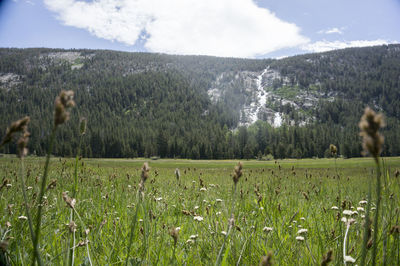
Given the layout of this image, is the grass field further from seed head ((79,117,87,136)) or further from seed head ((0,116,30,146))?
seed head ((0,116,30,146))

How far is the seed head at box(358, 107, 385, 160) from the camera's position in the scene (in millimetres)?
624

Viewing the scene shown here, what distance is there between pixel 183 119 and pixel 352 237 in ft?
648

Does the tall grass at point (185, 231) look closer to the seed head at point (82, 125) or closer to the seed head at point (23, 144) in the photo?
the seed head at point (23, 144)

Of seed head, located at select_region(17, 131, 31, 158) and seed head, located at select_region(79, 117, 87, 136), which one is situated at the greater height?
seed head, located at select_region(79, 117, 87, 136)

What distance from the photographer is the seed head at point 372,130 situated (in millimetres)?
624

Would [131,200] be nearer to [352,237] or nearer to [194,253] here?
[194,253]

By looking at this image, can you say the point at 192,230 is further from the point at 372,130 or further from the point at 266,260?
the point at 372,130

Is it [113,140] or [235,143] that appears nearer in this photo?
[113,140]

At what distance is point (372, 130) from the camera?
0.64m

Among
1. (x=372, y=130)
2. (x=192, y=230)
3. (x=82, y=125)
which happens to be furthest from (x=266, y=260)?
(x=192, y=230)

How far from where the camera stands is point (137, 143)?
442ft

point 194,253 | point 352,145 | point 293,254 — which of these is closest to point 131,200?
point 194,253

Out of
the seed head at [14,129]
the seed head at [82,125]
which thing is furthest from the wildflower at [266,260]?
the seed head at [82,125]

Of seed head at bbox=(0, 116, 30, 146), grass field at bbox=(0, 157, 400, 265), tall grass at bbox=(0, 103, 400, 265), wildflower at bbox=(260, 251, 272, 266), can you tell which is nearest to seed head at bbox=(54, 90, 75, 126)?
tall grass at bbox=(0, 103, 400, 265)
